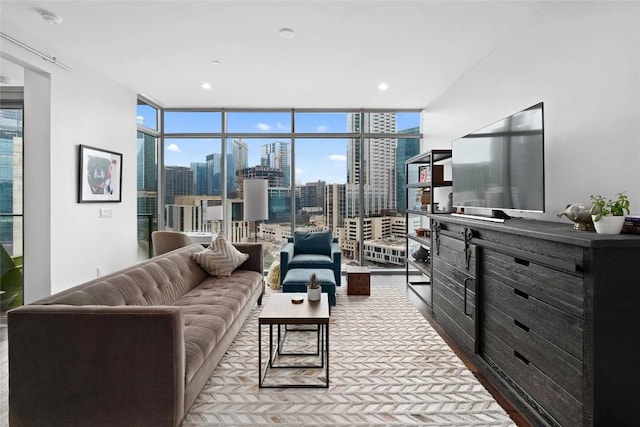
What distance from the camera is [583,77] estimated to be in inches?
93.8

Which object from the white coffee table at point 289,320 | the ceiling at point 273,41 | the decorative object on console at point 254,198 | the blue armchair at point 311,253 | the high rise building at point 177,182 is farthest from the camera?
the high rise building at point 177,182

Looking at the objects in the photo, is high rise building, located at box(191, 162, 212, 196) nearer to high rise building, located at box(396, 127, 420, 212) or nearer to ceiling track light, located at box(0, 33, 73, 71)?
ceiling track light, located at box(0, 33, 73, 71)

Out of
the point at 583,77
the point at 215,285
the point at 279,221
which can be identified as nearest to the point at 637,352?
the point at 583,77

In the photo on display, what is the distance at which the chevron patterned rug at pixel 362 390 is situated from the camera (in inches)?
76.3

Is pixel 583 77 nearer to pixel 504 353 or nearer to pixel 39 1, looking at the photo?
pixel 504 353

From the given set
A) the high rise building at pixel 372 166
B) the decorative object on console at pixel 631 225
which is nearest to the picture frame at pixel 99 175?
the high rise building at pixel 372 166

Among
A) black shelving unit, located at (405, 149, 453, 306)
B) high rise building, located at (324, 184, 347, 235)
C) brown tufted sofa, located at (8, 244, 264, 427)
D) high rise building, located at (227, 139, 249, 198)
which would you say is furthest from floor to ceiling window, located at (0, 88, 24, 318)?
black shelving unit, located at (405, 149, 453, 306)

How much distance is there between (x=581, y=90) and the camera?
2.40 meters

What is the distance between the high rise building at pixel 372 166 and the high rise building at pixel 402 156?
2.8 inches

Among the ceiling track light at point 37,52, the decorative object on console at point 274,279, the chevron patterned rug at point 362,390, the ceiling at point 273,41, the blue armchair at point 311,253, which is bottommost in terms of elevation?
the chevron patterned rug at point 362,390

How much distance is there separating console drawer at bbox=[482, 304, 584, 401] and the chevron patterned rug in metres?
0.37

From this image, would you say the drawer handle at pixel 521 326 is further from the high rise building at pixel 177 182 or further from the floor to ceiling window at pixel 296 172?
the high rise building at pixel 177 182

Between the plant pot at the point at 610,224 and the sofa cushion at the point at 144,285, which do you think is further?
the sofa cushion at the point at 144,285

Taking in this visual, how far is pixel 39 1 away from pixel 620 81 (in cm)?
415
